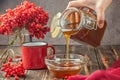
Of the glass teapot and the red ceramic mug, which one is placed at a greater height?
the glass teapot

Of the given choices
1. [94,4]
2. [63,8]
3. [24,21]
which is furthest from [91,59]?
[63,8]

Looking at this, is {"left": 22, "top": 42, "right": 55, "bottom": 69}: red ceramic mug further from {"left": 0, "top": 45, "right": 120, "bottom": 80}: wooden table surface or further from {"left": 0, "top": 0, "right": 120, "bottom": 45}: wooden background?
{"left": 0, "top": 0, "right": 120, "bottom": 45}: wooden background

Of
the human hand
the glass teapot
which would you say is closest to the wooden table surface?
the glass teapot

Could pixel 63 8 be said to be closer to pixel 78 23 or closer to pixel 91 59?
pixel 91 59

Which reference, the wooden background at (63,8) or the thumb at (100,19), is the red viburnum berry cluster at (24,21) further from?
the wooden background at (63,8)

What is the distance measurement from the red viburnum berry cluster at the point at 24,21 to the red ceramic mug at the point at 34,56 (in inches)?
2.2

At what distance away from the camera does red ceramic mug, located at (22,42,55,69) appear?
5.34 ft

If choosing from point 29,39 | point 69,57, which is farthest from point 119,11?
point 69,57

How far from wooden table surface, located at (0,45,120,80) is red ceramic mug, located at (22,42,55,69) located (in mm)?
30

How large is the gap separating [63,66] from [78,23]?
0.57ft

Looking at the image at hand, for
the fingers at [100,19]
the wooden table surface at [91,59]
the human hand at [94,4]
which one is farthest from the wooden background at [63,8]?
the fingers at [100,19]

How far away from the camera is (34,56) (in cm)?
163

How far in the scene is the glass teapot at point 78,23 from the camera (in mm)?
1511

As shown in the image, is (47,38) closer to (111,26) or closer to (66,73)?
(111,26)
